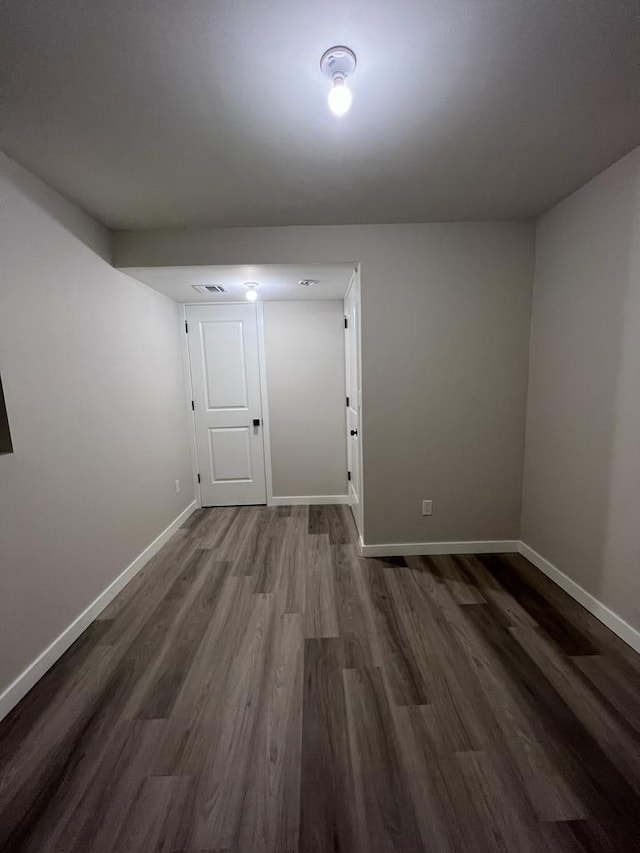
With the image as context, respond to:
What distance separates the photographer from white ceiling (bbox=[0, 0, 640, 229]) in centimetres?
95

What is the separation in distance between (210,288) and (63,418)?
5.52 feet

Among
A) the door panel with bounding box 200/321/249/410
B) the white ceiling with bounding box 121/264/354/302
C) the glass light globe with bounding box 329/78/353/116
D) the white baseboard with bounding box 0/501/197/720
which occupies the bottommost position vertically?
the white baseboard with bounding box 0/501/197/720

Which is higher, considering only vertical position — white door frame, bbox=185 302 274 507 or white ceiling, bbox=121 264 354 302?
white ceiling, bbox=121 264 354 302

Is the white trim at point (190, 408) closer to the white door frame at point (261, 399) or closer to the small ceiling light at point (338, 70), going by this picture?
the white door frame at point (261, 399)

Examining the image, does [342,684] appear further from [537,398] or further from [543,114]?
[543,114]

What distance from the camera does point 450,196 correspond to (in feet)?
A: 6.36

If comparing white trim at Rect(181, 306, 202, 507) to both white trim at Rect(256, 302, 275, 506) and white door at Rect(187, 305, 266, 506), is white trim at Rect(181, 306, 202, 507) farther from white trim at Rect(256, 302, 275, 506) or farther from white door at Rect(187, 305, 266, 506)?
white trim at Rect(256, 302, 275, 506)

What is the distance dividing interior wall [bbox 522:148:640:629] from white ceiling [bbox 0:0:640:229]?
29 cm

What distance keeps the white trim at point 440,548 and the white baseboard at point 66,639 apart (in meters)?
1.70

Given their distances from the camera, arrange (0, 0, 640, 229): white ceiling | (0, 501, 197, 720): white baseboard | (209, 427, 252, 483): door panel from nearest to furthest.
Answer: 1. (0, 0, 640, 229): white ceiling
2. (0, 501, 197, 720): white baseboard
3. (209, 427, 252, 483): door panel

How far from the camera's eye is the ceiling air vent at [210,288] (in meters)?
2.80

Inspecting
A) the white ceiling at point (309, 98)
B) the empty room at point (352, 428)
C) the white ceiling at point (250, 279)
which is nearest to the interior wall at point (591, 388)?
the empty room at point (352, 428)

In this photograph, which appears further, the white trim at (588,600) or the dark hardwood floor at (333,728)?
the white trim at (588,600)

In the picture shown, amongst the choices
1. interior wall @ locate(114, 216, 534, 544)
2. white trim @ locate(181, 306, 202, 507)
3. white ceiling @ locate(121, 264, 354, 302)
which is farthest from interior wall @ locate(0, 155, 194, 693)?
white trim @ locate(181, 306, 202, 507)
